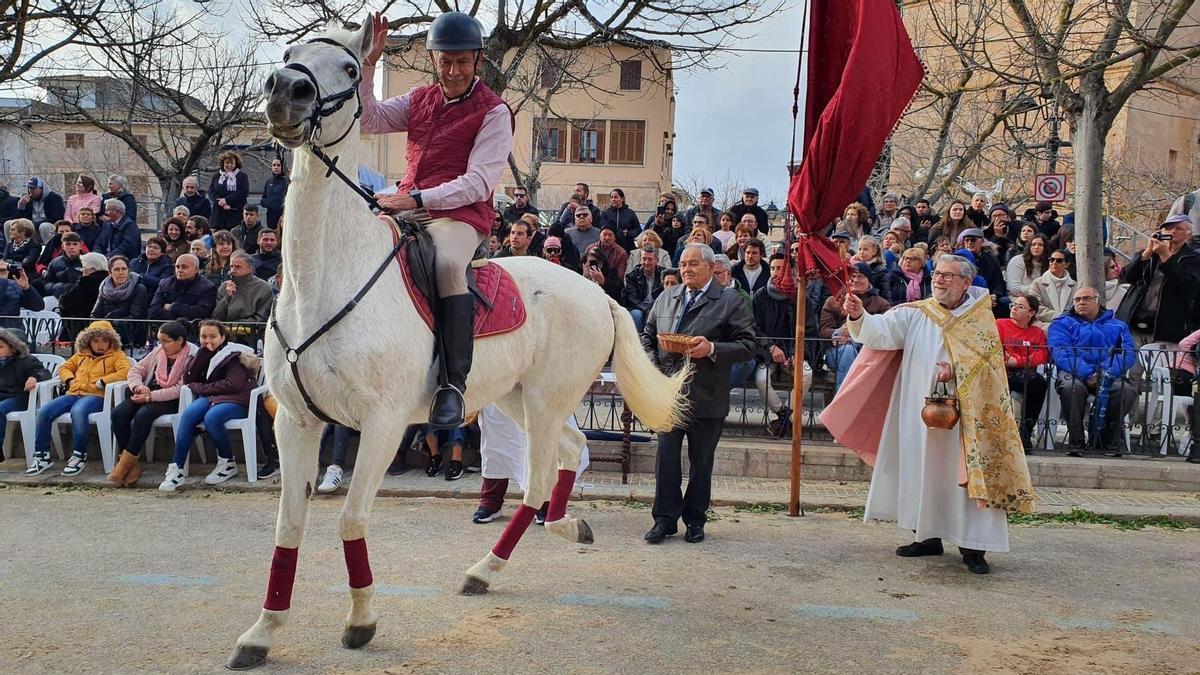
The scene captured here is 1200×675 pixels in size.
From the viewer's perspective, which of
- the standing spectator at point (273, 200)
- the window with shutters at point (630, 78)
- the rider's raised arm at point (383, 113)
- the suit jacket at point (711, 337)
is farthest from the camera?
the window with shutters at point (630, 78)

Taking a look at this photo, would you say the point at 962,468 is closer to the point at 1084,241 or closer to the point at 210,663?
the point at 210,663

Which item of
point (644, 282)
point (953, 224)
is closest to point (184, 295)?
point (644, 282)

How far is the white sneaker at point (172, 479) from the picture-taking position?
8289 mm

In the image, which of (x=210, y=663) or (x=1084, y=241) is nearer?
(x=210, y=663)

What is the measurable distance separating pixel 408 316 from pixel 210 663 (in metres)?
1.77

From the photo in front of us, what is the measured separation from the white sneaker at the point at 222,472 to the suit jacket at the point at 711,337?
3864mm

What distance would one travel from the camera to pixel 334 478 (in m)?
8.35

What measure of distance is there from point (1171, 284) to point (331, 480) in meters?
8.67

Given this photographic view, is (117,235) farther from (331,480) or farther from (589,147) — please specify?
(589,147)

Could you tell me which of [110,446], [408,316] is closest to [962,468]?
[408,316]

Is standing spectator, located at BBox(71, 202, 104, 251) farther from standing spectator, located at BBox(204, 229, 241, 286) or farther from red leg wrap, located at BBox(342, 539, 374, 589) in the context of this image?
red leg wrap, located at BBox(342, 539, 374, 589)

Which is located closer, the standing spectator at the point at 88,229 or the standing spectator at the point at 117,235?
the standing spectator at the point at 117,235

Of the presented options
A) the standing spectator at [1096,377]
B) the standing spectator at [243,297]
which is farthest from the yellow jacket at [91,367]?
the standing spectator at [1096,377]

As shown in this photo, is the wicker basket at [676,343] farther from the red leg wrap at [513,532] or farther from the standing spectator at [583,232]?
the standing spectator at [583,232]
